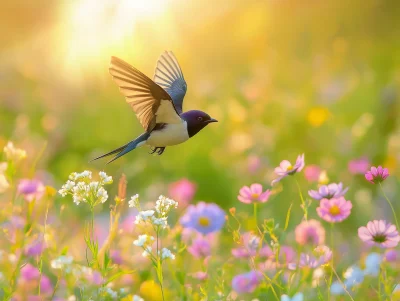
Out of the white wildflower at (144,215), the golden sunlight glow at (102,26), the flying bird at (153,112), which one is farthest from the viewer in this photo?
the golden sunlight glow at (102,26)

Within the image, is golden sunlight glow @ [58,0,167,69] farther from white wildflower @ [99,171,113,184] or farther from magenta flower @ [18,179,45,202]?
white wildflower @ [99,171,113,184]

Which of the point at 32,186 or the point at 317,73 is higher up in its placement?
the point at 317,73

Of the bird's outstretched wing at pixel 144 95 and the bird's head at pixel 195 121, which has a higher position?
the bird's outstretched wing at pixel 144 95

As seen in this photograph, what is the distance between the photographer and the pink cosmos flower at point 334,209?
3.12 feet

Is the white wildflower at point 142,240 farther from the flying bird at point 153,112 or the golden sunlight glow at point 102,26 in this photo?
the golden sunlight glow at point 102,26

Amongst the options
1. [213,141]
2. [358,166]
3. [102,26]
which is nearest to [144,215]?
[358,166]

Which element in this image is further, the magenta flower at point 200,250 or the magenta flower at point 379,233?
the magenta flower at point 200,250

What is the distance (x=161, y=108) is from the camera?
98 cm

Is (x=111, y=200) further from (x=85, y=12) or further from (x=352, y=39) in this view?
(x=352, y=39)

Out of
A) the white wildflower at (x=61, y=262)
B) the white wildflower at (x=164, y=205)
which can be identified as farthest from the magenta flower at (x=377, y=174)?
the white wildflower at (x=61, y=262)

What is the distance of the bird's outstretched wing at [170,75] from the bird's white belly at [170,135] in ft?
1.10

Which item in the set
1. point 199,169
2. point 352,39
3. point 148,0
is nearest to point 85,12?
point 148,0

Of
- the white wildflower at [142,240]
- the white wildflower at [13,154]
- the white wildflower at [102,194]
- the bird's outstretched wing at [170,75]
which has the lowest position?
the white wildflower at [142,240]

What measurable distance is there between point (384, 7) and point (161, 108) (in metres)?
4.55
